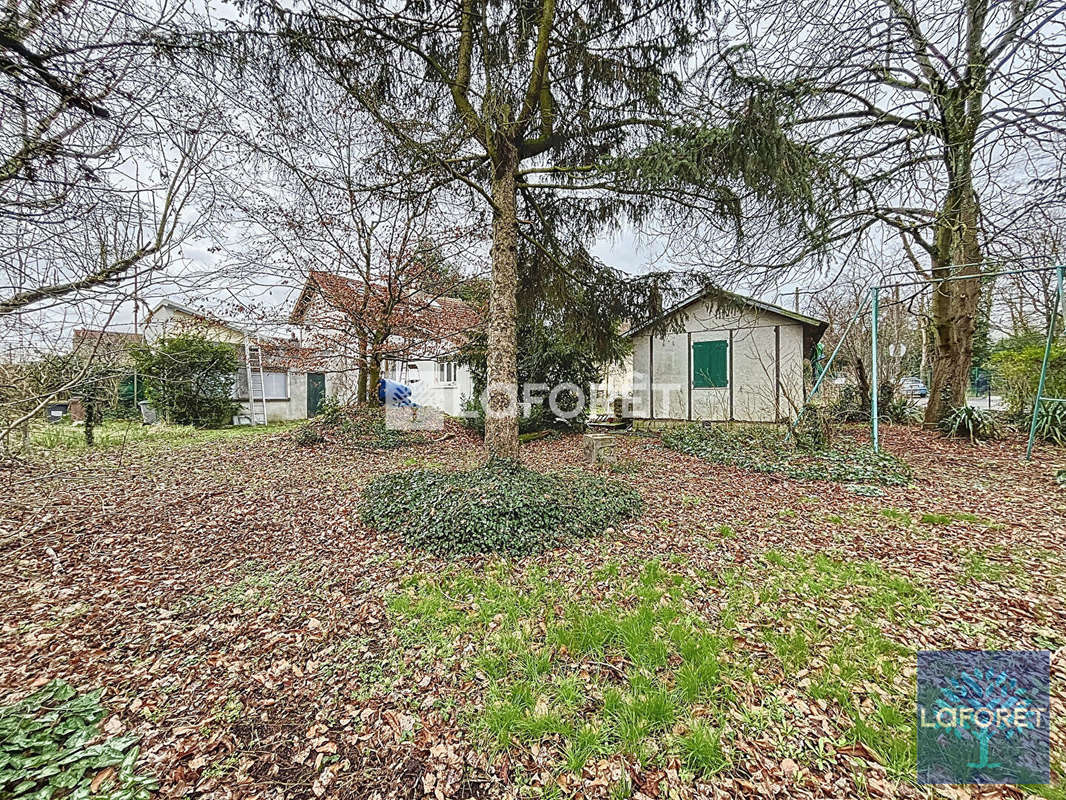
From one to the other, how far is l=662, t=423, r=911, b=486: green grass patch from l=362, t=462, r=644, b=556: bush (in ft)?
9.93

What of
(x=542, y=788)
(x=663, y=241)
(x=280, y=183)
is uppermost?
(x=280, y=183)

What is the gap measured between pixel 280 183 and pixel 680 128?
20.3 feet

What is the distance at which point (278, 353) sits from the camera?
883 cm

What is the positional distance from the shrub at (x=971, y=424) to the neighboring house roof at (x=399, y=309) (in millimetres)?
9903

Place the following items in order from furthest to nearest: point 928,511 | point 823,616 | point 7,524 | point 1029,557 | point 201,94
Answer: point 928,511 → point 7,524 → point 201,94 → point 1029,557 → point 823,616

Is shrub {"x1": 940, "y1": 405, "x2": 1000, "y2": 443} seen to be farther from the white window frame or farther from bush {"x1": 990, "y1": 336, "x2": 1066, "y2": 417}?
the white window frame

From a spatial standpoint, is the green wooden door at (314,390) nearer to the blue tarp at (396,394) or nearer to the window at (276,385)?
the window at (276,385)

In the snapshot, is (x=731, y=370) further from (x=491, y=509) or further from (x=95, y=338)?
(x=95, y=338)

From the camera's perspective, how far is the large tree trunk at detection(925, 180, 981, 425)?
25.9ft

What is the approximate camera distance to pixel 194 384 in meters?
10.2

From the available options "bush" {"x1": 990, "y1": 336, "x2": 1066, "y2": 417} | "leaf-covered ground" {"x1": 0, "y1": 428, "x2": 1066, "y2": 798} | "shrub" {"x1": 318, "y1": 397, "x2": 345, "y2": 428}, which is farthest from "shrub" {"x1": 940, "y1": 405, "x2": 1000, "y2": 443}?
"shrub" {"x1": 318, "y1": 397, "x2": 345, "y2": 428}

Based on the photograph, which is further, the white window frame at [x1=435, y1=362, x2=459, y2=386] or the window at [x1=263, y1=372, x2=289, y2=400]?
the white window frame at [x1=435, y1=362, x2=459, y2=386]

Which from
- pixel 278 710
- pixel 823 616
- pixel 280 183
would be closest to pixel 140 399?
pixel 280 183

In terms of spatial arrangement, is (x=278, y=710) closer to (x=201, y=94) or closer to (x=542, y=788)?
(x=542, y=788)
